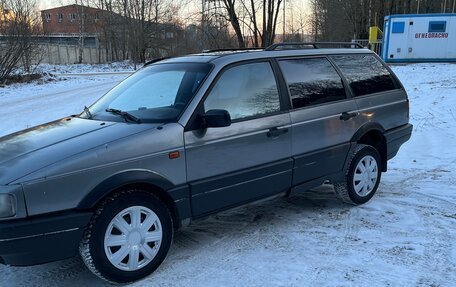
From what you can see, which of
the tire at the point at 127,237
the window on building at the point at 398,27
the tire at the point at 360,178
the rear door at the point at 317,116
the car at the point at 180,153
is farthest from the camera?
the window on building at the point at 398,27

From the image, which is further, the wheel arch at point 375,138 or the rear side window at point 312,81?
the wheel arch at point 375,138

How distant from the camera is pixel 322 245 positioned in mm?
4047

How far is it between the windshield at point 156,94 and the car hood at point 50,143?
0.21 m

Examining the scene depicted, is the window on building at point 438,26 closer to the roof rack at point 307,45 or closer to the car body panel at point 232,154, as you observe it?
the roof rack at point 307,45

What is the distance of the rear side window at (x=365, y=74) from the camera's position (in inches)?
200

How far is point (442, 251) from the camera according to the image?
3.88 meters

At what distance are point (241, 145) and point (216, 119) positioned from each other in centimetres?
45

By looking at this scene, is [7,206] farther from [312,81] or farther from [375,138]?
[375,138]

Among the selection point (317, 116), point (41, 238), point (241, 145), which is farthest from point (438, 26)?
point (41, 238)

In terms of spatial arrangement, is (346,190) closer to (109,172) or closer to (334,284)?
(334,284)

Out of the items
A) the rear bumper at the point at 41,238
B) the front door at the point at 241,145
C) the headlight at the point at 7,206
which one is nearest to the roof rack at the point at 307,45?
the front door at the point at 241,145

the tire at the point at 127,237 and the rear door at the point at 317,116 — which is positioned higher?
the rear door at the point at 317,116

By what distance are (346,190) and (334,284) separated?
181 centimetres

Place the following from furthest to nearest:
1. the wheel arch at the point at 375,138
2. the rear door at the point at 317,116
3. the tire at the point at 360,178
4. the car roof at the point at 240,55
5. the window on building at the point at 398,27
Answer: the window on building at the point at 398,27
the wheel arch at the point at 375,138
the tire at the point at 360,178
the rear door at the point at 317,116
the car roof at the point at 240,55
